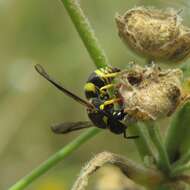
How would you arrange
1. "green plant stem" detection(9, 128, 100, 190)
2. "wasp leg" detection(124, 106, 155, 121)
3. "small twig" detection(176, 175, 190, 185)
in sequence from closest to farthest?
"wasp leg" detection(124, 106, 155, 121) < "green plant stem" detection(9, 128, 100, 190) < "small twig" detection(176, 175, 190, 185)

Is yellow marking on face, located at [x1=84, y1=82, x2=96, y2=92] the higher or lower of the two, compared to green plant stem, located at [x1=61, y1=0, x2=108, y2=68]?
lower

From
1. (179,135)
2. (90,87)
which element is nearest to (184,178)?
(179,135)

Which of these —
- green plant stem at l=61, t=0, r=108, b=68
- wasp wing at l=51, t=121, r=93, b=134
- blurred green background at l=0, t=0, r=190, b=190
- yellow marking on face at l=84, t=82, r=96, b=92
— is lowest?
blurred green background at l=0, t=0, r=190, b=190

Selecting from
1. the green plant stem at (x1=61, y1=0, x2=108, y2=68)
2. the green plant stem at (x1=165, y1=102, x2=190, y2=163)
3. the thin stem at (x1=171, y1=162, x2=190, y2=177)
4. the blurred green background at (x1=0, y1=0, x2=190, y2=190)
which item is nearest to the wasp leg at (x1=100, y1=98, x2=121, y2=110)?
the green plant stem at (x1=61, y1=0, x2=108, y2=68)

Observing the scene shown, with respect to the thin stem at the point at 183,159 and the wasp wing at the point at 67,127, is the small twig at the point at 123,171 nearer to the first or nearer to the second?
the thin stem at the point at 183,159

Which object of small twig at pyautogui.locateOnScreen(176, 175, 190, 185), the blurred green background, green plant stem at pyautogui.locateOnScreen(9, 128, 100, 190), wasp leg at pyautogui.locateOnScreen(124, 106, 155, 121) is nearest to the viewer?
wasp leg at pyautogui.locateOnScreen(124, 106, 155, 121)

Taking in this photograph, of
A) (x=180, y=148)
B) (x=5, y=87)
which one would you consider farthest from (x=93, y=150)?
(x=180, y=148)

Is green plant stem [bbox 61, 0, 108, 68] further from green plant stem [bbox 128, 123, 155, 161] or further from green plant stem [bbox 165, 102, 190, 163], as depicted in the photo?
green plant stem [bbox 165, 102, 190, 163]
